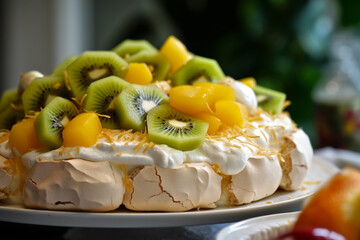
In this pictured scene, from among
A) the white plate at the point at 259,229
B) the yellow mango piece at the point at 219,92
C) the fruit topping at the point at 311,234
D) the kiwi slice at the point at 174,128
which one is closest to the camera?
the fruit topping at the point at 311,234

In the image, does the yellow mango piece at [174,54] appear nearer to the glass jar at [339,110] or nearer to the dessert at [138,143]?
the dessert at [138,143]

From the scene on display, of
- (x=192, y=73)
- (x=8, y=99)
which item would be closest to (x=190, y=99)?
(x=192, y=73)

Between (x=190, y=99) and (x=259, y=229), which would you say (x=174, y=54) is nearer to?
(x=190, y=99)

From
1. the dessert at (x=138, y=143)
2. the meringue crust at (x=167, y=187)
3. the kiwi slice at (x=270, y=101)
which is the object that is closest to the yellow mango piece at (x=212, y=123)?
the dessert at (x=138, y=143)

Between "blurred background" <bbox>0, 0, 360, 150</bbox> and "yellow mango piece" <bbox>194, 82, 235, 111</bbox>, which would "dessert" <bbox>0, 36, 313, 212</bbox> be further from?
"blurred background" <bbox>0, 0, 360, 150</bbox>

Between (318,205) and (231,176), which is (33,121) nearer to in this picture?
(231,176)

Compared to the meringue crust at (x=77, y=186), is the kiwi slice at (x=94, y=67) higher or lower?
higher

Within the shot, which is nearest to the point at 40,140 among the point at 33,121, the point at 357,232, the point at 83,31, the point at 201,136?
the point at 33,121
